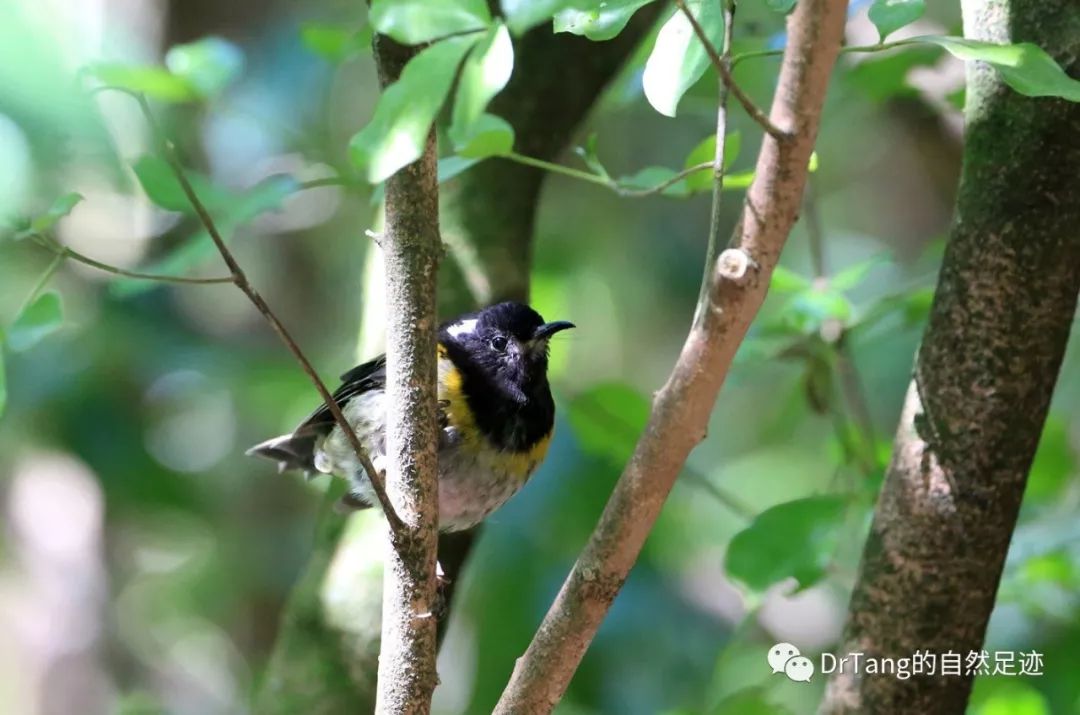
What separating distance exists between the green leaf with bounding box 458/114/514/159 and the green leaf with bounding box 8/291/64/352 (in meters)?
0.68

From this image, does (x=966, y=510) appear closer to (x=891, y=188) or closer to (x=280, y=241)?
(x=280, y=241)

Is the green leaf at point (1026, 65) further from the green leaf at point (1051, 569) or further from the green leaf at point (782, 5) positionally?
the green leaf at point (1051, 569)

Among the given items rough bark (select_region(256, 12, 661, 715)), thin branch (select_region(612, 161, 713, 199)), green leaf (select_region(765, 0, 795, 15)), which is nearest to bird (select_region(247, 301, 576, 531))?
rough bark (select_region(256, 12, 661, 715))

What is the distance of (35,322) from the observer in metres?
1.68

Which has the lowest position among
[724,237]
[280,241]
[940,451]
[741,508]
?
[940,451]

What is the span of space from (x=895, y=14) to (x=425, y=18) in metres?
0.71

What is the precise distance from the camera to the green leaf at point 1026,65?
1.26 metres

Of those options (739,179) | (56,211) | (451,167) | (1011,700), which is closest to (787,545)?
(1011,700)

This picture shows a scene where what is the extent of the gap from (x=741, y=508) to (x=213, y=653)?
4764 millimetres

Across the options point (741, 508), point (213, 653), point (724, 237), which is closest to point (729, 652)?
point (741, 508)

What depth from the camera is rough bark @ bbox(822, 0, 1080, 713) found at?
1.78m

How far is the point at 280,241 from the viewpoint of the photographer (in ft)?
17.6

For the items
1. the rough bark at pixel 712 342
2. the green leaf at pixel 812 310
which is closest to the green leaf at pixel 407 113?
the rough bark at pixel 712 342

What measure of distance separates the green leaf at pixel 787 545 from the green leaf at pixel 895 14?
37.9 inches
